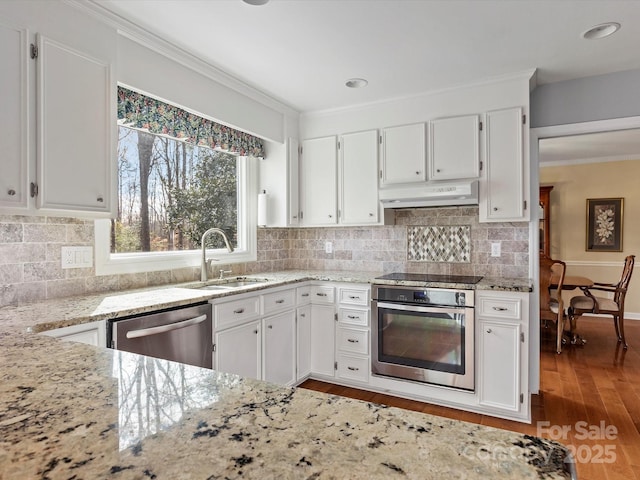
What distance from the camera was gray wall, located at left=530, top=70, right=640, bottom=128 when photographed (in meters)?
2.84

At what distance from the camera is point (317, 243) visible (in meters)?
4.03

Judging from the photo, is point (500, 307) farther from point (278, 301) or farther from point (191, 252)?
point (191, 252)

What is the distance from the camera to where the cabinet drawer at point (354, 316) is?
122 inches

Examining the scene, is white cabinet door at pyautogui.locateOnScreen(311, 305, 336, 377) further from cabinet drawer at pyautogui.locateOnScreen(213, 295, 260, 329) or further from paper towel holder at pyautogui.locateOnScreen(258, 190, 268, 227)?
paper towel holder at pyautogui.locateOnScreen(258, 190, 268, 227)

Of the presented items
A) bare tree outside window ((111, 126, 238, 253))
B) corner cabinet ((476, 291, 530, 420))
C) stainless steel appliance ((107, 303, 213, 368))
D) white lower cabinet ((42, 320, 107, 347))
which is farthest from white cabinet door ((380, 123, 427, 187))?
white lower cabinet ((42, 320, 107, 347))

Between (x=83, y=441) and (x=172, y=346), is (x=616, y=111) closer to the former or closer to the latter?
(x=172, y=346)

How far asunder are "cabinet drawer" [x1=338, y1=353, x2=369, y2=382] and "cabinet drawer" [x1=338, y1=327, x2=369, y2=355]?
0.19 ft

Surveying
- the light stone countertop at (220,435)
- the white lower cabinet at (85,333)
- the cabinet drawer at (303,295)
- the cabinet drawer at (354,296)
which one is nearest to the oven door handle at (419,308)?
the cabinet drawer at (354,296)

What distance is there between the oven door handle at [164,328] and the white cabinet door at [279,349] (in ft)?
2.18

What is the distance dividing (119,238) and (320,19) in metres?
1.82

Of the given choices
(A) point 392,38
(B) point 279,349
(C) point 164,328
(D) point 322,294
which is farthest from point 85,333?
(A) point 392,38

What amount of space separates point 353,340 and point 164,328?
161cm

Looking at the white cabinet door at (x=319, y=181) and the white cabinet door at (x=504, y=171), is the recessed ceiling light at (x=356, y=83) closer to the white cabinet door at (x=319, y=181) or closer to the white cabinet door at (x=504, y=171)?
the white cabinet door at (x=319, y=181)

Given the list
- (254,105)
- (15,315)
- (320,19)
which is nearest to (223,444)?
(15,315)
